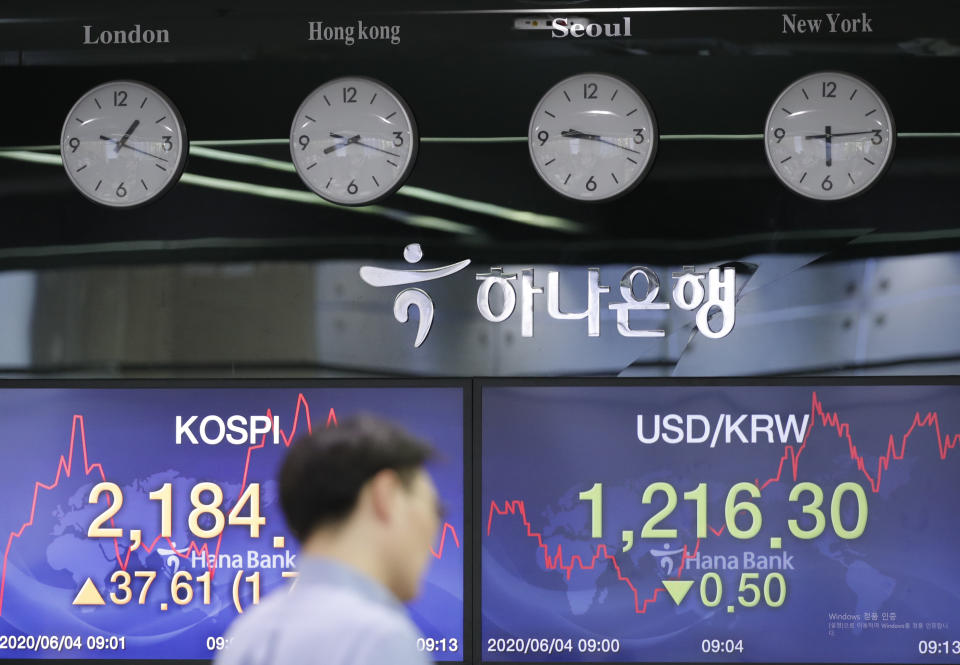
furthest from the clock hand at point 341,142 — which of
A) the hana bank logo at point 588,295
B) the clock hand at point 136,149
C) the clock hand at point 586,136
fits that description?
the clock hand at point 586,136

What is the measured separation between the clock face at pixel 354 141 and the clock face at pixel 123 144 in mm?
454

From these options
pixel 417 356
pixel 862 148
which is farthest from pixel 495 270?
pixel 862 148

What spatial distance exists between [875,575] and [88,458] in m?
2.72

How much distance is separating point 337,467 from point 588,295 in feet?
9.61

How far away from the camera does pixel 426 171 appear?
443cm

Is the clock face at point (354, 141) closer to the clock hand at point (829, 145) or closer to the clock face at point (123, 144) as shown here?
the clock face at point (123, 144)

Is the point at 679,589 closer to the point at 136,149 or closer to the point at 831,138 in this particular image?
the point at 831,138

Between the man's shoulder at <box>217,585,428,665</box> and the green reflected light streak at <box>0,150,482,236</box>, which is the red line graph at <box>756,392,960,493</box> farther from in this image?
the man's shoulder at <box>217,585,428,665</box>

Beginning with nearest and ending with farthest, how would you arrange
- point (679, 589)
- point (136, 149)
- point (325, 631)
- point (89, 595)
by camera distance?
point (325, 631)
point (679, 589)
point (89, 595)
point (136, 149)

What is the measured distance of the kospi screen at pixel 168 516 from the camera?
4.35 meters

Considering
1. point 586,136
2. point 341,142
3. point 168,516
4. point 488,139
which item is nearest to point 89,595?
point 168,516

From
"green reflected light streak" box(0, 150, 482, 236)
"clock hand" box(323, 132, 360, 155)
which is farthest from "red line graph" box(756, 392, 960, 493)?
"clock hand" box(323, 132, 360, 155)

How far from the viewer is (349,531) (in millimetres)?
1497

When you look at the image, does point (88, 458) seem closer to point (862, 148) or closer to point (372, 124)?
point (372, 124)
